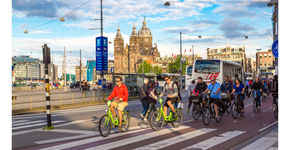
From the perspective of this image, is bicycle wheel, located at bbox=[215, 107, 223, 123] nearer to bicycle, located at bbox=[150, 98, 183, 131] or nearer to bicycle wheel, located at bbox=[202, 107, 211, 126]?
bicycle wheel, located at bbox=[202, 107, 211, 126]

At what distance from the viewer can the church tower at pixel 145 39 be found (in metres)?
188

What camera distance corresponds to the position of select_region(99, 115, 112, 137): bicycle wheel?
9060 millimetres

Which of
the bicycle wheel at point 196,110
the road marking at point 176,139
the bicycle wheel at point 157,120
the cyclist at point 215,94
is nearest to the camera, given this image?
the road marking at point 176,139

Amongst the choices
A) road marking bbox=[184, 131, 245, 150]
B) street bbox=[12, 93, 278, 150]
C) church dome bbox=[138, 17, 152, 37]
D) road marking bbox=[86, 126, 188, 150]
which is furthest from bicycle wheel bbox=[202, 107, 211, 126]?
church dome bbox=[138, 17, 152, 37]

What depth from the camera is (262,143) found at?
7918 millimetres

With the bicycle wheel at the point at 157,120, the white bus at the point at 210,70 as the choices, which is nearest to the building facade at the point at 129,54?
the white bus at the point at 210,70

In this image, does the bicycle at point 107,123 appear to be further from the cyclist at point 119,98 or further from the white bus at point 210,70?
the white bus at point 210,70

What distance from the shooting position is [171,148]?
757 cm

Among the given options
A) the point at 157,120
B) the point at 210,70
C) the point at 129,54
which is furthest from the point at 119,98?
the point at 129,54

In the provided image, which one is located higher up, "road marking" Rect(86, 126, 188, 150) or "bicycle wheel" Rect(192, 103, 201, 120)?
"bicycle wheel" Rect(192, 103, 201, 120)

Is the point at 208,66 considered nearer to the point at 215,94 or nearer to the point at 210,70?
the point at 210,70

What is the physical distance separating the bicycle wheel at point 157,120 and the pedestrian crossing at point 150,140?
199 millimetres

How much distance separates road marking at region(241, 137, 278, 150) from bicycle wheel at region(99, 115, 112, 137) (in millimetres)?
3892
